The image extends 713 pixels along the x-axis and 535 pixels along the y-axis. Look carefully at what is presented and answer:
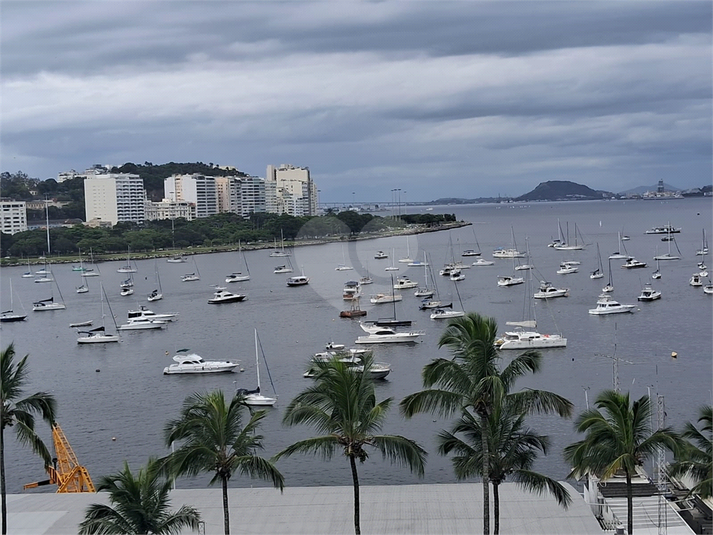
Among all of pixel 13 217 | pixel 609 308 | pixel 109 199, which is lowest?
pixel 609 308

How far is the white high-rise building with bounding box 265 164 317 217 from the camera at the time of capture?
Result: 122 m

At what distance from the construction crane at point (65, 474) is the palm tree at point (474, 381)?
672 centimetres

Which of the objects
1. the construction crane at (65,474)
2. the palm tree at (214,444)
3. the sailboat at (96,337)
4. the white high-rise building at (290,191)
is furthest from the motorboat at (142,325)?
the white high-rise building at (290,191)

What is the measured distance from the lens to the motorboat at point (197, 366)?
79.5 feet

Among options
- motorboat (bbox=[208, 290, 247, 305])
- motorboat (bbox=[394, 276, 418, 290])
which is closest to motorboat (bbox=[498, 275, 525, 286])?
motorboat (bbox=[394, 276, 418, 290])

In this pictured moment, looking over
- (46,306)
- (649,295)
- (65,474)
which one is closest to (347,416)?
(65,474)

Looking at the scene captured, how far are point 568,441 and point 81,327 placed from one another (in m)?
24.2

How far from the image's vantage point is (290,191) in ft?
423

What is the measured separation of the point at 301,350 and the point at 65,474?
13978mm

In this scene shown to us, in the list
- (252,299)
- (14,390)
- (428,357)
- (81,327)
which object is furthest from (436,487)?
(252,299)

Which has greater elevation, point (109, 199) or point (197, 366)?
point (109, 199)

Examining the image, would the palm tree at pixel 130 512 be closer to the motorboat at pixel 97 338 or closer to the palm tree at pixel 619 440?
the palm tree at pixel 619 440

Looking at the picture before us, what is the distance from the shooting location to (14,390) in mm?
7922

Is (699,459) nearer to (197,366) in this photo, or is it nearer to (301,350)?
(197,366)
